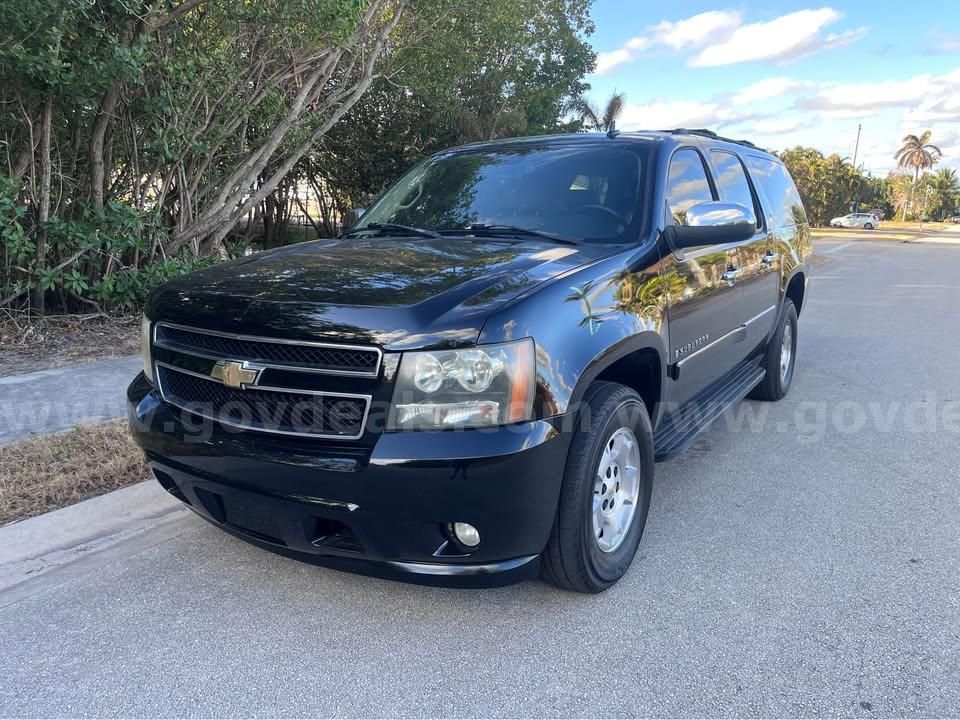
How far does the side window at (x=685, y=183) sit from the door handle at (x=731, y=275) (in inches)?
17.1

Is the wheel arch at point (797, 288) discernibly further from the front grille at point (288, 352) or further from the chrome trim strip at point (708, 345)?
the front grille at point (288, 352)

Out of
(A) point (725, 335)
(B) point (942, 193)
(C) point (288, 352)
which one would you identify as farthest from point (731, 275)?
(B) point (942, 193)

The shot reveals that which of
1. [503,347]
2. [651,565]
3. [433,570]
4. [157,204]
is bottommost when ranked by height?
[651,565]

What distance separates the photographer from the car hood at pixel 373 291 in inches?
96.7

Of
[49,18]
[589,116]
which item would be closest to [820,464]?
[49,18]

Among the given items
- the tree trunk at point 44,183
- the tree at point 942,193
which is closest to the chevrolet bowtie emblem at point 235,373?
the tree trunk at point 44,183

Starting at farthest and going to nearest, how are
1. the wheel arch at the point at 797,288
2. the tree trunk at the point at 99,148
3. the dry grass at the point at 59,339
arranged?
1. the tree trunk at the point at 99,148
2. the dry grass at the point at 59,339
3. the wheel arch at the point at 797,288

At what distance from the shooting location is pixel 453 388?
7.93 ft

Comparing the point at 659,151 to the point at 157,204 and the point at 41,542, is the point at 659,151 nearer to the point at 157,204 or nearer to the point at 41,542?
the point at 41,542

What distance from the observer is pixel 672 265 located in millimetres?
3510

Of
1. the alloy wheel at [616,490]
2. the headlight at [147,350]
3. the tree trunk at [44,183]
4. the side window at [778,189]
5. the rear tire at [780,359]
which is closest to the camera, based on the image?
the alloy wheel at [616,490]

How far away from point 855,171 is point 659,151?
63135 millimetres

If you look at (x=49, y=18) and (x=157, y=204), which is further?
(x=157, y=204)

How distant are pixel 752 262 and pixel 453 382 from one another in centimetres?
303
